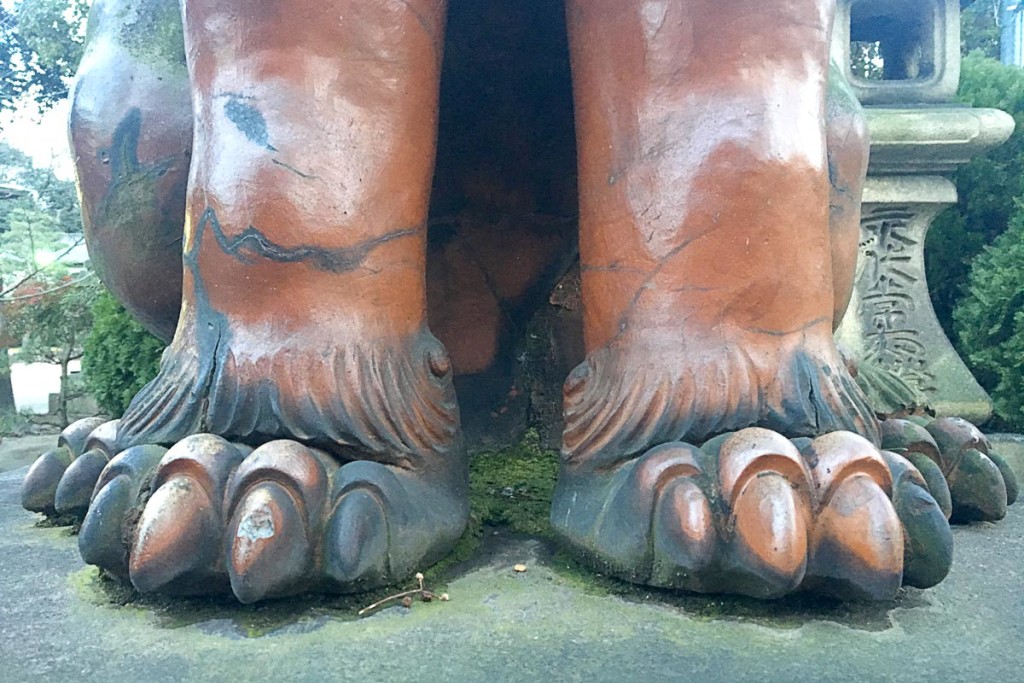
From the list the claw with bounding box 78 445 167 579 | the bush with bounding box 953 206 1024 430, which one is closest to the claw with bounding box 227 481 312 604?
the claw with bounding box 78 445 167 579

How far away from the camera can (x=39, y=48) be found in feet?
22.0

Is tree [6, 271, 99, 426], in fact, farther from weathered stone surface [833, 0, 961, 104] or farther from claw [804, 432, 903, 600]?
claw [804, 432, 903, 600]

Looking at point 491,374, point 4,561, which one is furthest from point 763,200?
point 4,561

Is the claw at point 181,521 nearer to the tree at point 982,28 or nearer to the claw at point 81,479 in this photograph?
the claw at point 81,479

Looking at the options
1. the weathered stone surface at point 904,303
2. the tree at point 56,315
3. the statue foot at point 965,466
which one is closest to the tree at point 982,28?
the weathered stone surface at point 904,303

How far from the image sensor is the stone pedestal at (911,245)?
8.92 feet

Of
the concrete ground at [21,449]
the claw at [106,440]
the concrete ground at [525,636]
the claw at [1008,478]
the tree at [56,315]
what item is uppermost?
the tree at [56,315]

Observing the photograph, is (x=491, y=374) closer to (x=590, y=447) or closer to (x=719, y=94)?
(x=590, y=447)

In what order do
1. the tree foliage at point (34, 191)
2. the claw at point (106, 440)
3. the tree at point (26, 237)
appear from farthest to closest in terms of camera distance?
the tree foliage at point (34, 191), the tree at point (26, 237), the claw at point (106, 440)

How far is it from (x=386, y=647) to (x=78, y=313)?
5.92m

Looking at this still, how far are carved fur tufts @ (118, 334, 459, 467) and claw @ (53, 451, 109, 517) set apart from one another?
0.21 ft

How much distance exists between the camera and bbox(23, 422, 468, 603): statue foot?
24.9 inches

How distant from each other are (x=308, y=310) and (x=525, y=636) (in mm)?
319

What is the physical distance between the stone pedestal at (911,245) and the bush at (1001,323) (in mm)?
78
